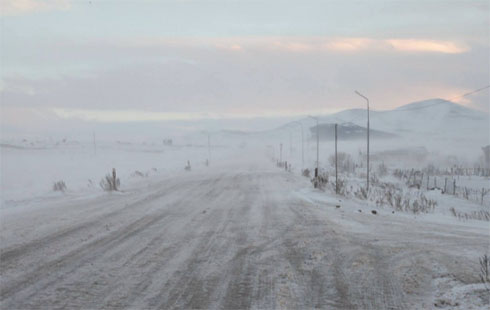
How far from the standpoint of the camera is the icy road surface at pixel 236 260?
232 inches

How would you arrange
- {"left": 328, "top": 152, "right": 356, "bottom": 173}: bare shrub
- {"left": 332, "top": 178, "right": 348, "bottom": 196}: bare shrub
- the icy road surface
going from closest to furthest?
the icy road surface < {"left": 332, "top": 178, "right": 348, "bottom": 196}: bare shrub < {"left": 328, "top": 152, "right": 356, "bottom": 173}: bare shrub

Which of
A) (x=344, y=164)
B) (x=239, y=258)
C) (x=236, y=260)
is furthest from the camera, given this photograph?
(x=344, y=164)

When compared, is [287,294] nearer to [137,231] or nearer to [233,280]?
[233,280]

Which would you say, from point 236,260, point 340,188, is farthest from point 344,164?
point 236,260

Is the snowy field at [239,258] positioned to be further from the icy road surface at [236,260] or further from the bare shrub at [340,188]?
the bare shrub at [340,188]

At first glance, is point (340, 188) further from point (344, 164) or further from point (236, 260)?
point (344, 164)

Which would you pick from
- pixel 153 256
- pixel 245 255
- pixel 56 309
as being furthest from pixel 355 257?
pixel 56 309

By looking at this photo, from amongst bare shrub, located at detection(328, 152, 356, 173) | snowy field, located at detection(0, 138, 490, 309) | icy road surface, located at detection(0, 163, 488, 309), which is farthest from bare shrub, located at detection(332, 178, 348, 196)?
bare shrub, located at detection(328, 152, 356, 173)

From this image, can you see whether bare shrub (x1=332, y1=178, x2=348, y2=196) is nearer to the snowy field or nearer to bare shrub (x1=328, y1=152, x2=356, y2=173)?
the snowy field

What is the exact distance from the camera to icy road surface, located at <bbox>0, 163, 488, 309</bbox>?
589cm

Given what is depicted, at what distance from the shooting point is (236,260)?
7.81 m

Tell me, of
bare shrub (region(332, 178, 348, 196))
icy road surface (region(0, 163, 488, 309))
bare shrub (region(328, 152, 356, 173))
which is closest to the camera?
icy road surface (region(0, 163, 488, 309))

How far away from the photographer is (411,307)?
5.55m

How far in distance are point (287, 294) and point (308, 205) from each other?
31.6ft
